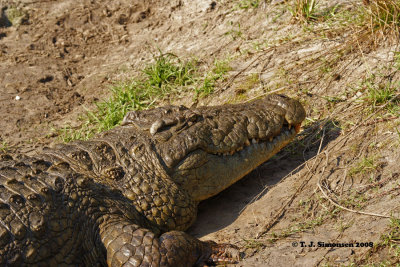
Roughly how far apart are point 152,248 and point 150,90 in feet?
10.5

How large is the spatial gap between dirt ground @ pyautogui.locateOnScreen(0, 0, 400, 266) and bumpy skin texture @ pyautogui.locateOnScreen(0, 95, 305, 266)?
0.36 meters

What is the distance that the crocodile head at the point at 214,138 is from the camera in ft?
13.7

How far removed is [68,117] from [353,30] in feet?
11.7

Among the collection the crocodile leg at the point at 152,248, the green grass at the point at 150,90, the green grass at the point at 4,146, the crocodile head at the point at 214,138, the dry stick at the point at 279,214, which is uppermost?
the crocodile head at the point at 214,138

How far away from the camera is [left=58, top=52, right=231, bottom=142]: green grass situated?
20.0 feet

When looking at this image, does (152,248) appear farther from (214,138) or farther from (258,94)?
(258,94)

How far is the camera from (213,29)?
7.14m

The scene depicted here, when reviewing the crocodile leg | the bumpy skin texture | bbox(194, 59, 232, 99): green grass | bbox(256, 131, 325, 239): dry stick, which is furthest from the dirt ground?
the bumpy skin texture

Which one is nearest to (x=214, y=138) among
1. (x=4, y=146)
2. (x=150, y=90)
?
(x=150, y=90)

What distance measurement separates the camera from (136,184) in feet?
13.1
